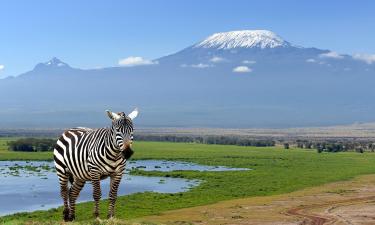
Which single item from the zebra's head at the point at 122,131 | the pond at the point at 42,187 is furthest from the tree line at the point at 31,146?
the zebra's head at the point at 122,131

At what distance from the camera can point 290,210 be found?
31297 millimetres

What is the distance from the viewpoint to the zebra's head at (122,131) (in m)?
11.9

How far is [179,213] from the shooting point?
3183 centimetres

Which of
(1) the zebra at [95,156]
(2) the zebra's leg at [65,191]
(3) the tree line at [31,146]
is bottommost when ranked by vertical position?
(3) the tree line at [31,146]

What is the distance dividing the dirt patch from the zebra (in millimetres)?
8364

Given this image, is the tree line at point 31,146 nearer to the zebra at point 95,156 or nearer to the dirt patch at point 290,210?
the dirt patch at point 290,210

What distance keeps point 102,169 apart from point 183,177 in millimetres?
45187

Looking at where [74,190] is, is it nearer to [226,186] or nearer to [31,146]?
[226,186]

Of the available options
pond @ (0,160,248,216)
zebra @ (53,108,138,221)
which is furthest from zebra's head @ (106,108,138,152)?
pond @ (0,160,248,216)

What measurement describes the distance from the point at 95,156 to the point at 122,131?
108cm

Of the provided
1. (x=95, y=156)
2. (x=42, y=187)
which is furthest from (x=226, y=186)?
(x=95, y=156)

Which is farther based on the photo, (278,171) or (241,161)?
(241,161)

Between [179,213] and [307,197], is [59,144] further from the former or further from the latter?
[307,197]

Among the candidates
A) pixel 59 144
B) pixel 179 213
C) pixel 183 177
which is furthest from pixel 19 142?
pixel 59 144
